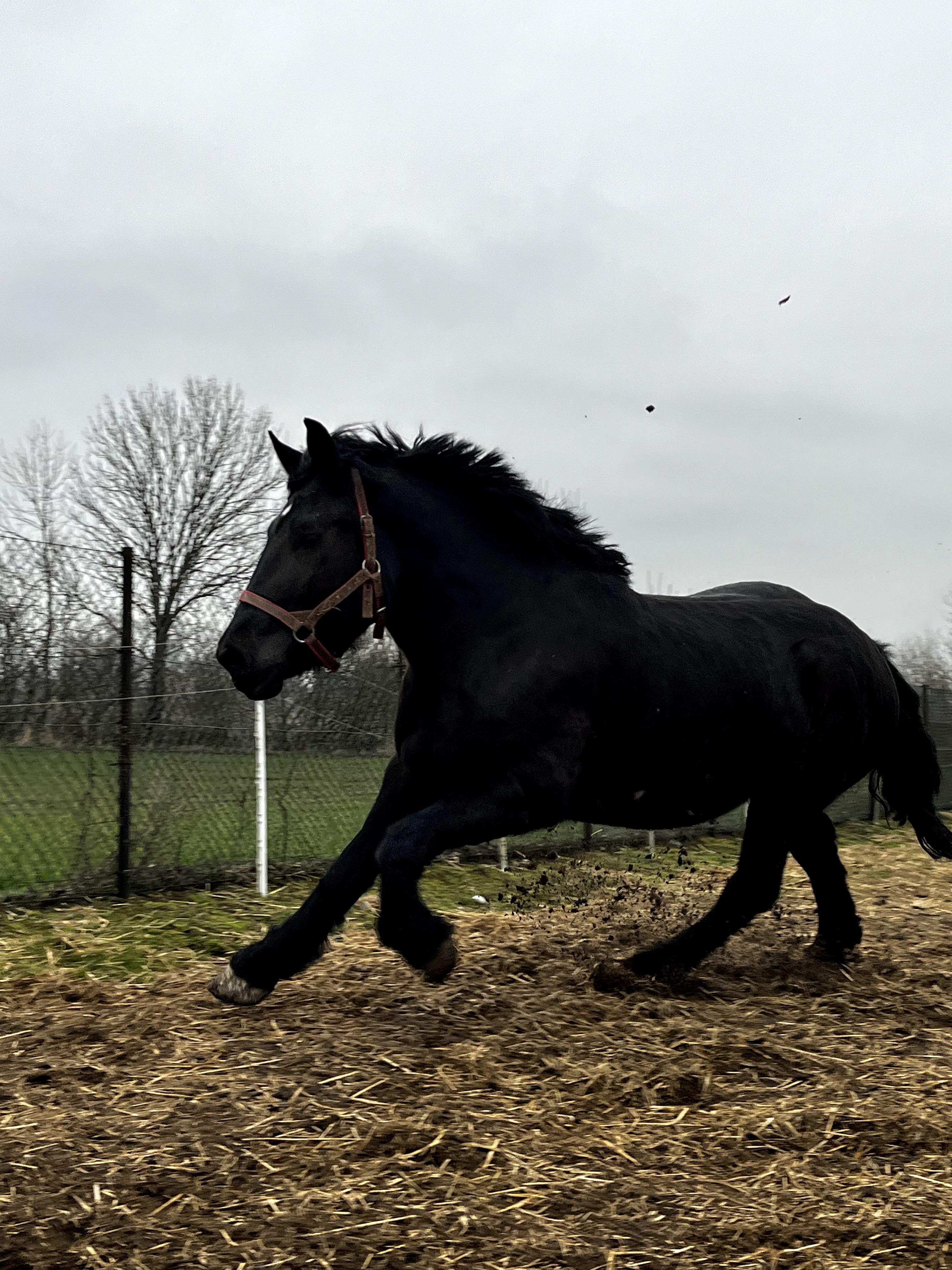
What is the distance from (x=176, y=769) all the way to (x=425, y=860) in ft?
14.3

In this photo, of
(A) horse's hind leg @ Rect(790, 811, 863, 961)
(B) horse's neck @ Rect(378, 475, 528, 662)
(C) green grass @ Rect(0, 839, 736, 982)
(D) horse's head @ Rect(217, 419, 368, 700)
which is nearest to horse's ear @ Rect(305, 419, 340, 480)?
(D) horse's head @ Rect(217, 419, 368, 700)

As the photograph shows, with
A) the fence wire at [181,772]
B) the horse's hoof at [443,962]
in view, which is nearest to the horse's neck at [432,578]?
the horse's hoof at [443,962]

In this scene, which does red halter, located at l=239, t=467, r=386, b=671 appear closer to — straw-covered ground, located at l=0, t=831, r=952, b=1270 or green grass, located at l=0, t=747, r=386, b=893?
straw-covered ground, located at l=0, t=831, r=952, b=1270

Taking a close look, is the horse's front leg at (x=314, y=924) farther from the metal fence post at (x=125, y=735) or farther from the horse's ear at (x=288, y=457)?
the metal fence post at (x=125, y=735)

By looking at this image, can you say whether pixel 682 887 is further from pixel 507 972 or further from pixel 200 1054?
pixel 200 1054

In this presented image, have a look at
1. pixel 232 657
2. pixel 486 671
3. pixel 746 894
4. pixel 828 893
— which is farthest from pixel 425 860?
pixel 828 893

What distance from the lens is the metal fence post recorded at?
24.7ft

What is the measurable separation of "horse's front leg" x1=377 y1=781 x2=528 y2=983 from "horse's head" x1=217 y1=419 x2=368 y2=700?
0.73m

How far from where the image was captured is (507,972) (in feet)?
17.4

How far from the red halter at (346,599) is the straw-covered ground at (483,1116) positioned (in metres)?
1.45

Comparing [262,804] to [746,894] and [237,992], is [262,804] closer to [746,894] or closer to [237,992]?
[237,992]

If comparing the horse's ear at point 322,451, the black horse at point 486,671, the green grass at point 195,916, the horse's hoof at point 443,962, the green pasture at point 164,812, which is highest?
the horse's ear at point 322,451

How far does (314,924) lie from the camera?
4.57 metres

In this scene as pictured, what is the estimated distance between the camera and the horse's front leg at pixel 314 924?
4566 mm
